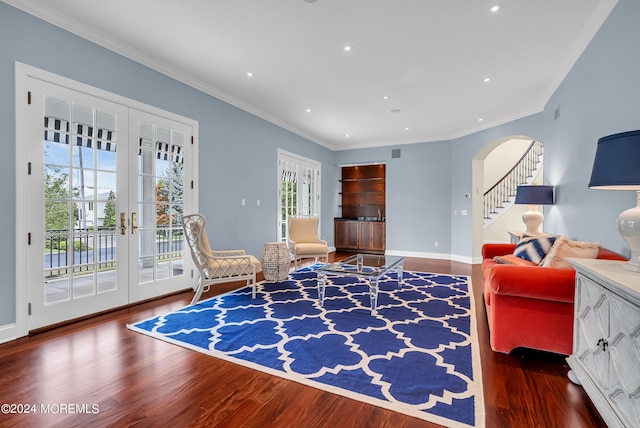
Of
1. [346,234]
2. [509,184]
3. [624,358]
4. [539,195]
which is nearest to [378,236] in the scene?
[346,234]

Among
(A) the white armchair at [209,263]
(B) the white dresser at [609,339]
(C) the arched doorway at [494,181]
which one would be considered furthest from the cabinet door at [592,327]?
(C) the arched doorway at [494,181]

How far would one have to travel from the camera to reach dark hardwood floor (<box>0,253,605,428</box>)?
5.12 feet

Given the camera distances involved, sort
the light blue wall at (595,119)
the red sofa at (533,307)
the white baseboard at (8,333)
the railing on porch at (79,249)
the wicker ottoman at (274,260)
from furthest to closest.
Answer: the wicker ottoman at (274,260) → the railing on porch at (79,249) → the white baseboard at (8,333) → the light blue wall at (595,119) → the red sofa at (533,307)

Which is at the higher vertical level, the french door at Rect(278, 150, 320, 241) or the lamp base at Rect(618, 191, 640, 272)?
the french door at Rect(278, 150, 320, 241)

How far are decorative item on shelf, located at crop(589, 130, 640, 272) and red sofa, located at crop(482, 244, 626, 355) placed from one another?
50 centimetres

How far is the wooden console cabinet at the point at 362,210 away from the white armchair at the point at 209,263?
4.56 meters

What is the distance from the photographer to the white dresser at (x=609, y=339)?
1260mm

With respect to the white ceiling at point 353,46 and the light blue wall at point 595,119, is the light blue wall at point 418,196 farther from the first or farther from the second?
the light blue wall at point 595,119

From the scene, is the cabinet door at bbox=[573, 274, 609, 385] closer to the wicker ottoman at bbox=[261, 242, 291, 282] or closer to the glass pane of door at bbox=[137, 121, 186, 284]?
the wicker ottoman at bbox=[261, 242, 291, 282]

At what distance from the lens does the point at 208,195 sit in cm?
434

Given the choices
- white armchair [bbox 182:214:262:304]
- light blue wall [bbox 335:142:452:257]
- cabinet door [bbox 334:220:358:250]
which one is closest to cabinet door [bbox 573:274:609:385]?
white armchair [bbox 182:214:262:304]

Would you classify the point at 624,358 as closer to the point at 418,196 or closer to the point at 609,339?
the point at 609,339

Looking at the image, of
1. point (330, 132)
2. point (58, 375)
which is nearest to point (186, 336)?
point (58, 375)

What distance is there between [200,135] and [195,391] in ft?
11.1
